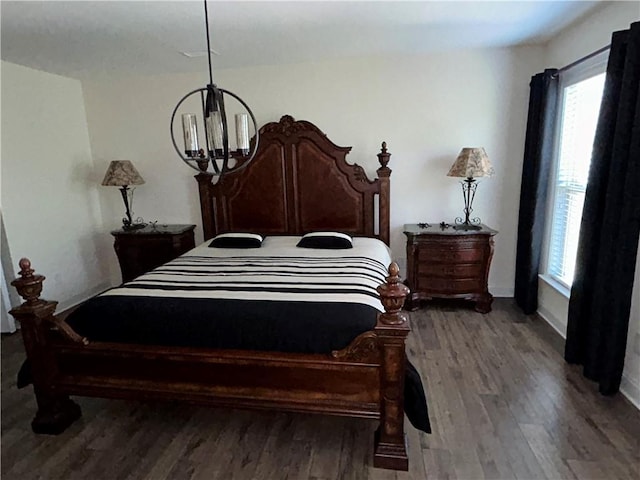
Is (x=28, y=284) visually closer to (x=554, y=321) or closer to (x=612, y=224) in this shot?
(x=612, y=224)

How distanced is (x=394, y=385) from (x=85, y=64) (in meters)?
3.86

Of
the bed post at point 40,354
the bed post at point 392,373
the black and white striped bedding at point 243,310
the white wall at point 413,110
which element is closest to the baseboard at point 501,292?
the white wall at point 413,110

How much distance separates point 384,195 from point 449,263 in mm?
895

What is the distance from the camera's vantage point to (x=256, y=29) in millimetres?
2922

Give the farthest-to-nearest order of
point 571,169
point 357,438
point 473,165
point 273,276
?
point 473,165 < point 571,169 < point 273,276 < point 357,438

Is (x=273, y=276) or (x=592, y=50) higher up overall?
(x=592, y=50)

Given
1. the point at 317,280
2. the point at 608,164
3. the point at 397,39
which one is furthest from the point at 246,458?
the point at 397,39

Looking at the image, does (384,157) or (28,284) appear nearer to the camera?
(28,284)

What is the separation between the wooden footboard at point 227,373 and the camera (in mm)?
1888

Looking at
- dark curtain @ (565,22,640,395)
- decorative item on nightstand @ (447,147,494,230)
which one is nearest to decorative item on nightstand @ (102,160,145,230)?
decorative item on nightstand @ (447,147,494,230)

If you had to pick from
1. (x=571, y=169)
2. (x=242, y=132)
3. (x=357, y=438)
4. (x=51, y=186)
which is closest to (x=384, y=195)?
(x=571, y=169)

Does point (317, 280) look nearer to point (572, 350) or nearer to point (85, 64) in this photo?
point (572, 350)

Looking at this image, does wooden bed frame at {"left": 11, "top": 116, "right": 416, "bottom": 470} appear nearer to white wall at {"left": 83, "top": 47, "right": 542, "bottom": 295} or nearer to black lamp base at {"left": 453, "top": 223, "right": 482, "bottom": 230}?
black lamp base at {"left": 453, "top": 223, "right": 482, "bottom": 230}

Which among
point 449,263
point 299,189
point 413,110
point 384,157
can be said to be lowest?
point 449,263
